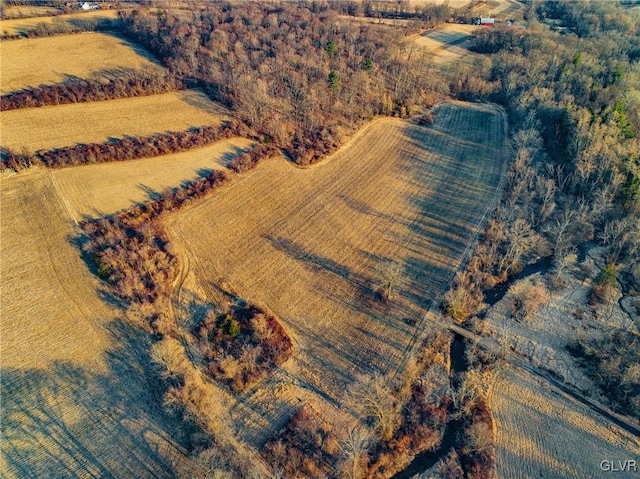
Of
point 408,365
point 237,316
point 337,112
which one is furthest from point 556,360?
point 337,112

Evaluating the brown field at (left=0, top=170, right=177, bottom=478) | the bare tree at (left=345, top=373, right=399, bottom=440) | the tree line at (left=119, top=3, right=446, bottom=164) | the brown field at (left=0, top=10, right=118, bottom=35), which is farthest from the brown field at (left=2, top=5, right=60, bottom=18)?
the bare tree at (left=345, top=373, right=399, bottom=440)

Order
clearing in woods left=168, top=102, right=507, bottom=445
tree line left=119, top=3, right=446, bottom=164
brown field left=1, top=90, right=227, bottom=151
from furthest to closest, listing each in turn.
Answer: tree line left=119, top=3, right=446, bottom=164
brown field left=1, top=90, right=227, bottom=151
clearing in woods left=168, top=102, right=507, bottom=445

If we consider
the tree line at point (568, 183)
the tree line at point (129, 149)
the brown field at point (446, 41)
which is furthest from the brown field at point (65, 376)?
the brown field at point (446, 41)

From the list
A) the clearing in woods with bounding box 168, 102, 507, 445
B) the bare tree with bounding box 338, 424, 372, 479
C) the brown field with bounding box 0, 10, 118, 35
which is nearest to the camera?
the bare tree with bounding box 338, 424, 372, 479

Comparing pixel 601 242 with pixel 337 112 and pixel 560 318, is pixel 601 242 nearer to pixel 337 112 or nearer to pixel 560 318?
pixel 560 318

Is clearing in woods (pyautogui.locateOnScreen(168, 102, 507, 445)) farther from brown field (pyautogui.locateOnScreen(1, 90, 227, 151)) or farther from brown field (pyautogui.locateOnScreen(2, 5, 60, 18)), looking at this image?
brown field (pyautogui.locateOnScreen(2, 5, 60, 18))

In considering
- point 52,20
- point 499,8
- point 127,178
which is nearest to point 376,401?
point 127,178

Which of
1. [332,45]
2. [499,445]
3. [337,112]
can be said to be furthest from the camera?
[332,45]
